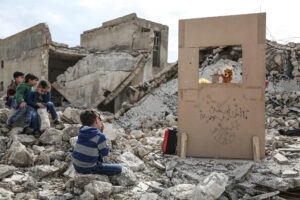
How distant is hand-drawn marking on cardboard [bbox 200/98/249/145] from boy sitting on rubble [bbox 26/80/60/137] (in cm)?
283

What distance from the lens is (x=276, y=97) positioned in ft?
31.5

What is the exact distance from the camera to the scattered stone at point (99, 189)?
3.09m

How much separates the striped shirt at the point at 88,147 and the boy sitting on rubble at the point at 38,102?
1.76m

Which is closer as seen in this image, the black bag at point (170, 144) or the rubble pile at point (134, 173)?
the rubble pile at point (134, 173)

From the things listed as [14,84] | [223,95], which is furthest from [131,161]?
[14,84]

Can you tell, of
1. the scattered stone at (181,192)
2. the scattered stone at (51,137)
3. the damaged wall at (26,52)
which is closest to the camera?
the scattered stone at (181,192)

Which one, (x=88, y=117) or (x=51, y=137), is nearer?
(x=88, y=117)

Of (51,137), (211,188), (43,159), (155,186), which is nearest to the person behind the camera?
(211,188)

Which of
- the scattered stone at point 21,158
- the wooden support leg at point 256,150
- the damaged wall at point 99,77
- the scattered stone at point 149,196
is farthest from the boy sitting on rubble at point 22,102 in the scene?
the damaged wall at point 99,77

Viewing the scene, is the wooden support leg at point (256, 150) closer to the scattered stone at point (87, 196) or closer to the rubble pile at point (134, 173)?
the rubble pile at point (134, 173)

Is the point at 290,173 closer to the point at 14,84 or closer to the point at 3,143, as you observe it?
the point at 3,143

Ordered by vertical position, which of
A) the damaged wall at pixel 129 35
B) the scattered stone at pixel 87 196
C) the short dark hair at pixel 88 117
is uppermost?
the damaged wall at pixel 129 35

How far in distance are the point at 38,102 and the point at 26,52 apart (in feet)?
23.7

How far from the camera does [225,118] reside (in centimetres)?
464
